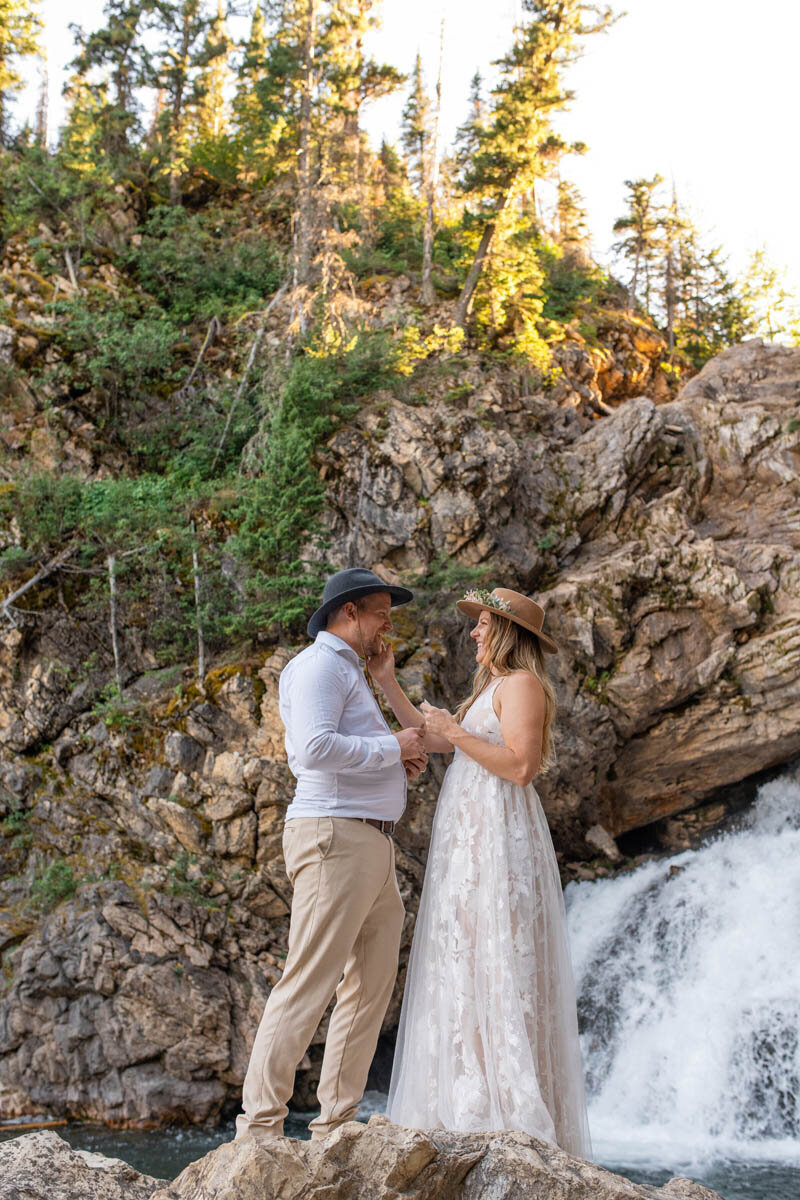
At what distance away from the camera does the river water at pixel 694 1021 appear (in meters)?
10.2

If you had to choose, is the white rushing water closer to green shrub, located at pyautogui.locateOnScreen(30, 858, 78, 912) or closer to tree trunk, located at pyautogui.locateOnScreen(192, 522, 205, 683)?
tree trunk, located at pyautogui.locateOnScreen(192, 522, 205, 683)

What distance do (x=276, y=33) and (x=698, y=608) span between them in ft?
56.5

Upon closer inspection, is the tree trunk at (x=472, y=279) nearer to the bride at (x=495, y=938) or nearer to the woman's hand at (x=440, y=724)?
the bride at (x=495, y=938)

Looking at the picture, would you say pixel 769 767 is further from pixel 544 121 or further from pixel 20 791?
pixel 544 121

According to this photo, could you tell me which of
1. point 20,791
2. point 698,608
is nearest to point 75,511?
point 20,791

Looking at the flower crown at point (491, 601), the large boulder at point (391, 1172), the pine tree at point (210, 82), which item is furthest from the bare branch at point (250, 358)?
Result: the large boulder at point (391, 1172)

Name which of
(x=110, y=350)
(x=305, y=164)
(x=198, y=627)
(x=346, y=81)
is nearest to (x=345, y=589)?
(x=198, y=627)

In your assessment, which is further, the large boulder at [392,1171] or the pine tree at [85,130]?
the pine tree at [85,130]

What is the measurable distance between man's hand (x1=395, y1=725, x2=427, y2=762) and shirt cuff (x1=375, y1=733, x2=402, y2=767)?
0.07 metres

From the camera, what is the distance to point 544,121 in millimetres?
19672

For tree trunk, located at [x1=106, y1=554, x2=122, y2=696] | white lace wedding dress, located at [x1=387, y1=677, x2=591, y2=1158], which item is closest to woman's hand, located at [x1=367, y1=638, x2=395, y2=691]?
white lace wedding dress, located at [x1=387, y1=677, x2=591, y2=1158]

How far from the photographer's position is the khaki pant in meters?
3.79

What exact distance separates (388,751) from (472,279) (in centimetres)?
1732

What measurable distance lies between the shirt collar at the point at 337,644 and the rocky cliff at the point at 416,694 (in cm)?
825
